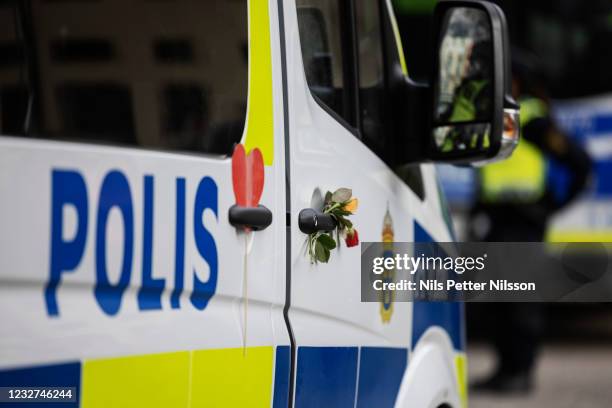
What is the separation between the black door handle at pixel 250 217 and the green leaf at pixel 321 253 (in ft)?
0.68

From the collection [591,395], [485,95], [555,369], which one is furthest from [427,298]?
[555,369]

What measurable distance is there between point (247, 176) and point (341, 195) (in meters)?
0.39

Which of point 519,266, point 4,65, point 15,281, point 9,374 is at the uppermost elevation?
point 4,65

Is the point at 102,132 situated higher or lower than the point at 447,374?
higher

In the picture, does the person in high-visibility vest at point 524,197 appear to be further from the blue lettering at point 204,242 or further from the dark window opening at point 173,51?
the blue lettering at point 204,242

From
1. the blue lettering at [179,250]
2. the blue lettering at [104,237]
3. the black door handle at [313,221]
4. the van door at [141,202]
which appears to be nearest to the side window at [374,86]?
the black door handle at [313,221]

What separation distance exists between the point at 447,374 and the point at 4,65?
168 cm

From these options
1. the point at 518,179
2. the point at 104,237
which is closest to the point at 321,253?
the point at 104,237

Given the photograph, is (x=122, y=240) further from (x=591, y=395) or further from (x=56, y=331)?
(x=591, y=395)

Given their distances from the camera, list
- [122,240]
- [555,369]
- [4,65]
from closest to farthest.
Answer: [122,240] → [4,65] → [555,369]

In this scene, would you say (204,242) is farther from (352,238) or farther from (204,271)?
(352,238)

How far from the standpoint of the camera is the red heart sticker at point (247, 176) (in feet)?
6.51

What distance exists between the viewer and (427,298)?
112 inches

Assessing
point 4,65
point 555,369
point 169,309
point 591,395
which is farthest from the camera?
point 555,369
